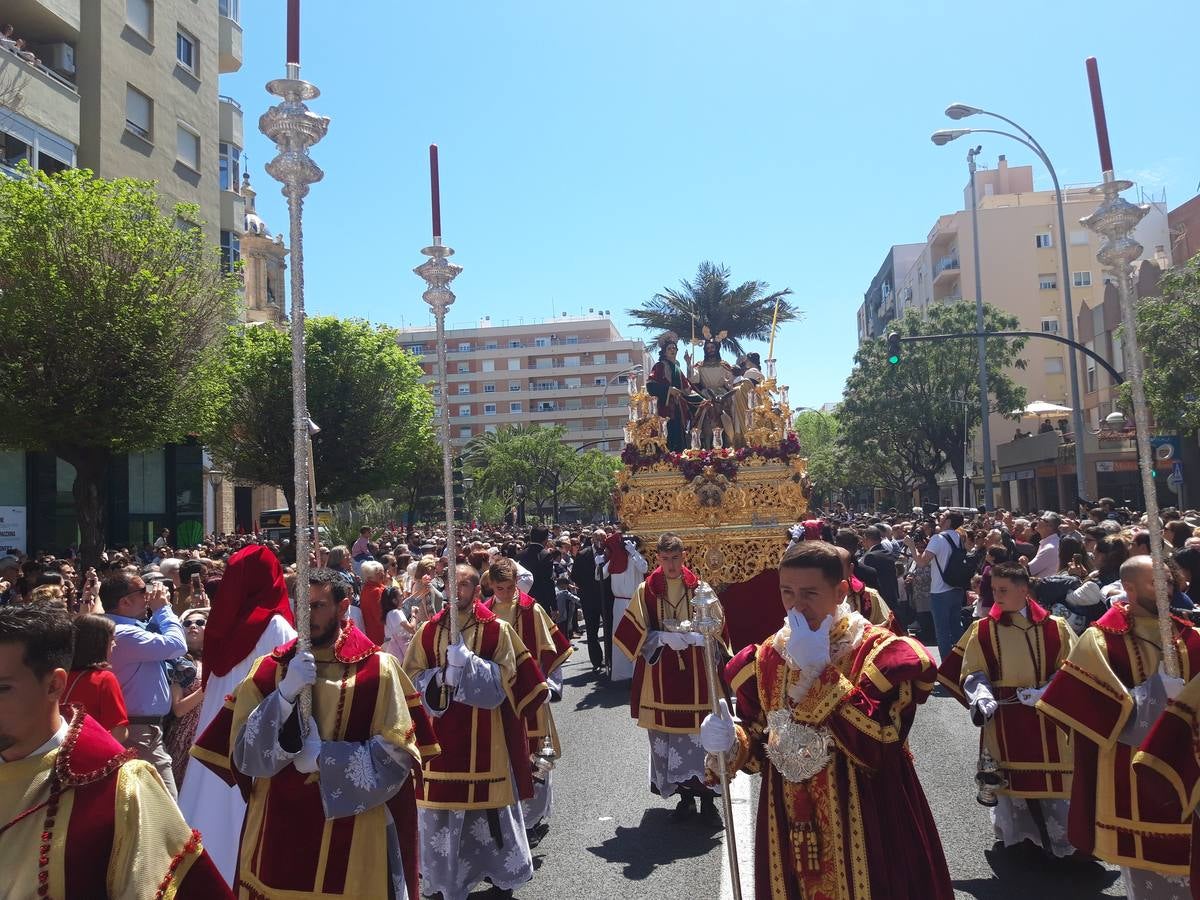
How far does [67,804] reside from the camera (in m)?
2.34

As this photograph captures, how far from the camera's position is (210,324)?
60.8ft

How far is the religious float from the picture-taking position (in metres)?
11.7

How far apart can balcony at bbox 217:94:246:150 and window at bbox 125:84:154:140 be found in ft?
16.2

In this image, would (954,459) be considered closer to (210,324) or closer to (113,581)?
(210,324)

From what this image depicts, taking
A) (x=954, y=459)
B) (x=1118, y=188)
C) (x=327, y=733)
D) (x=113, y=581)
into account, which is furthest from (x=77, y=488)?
(x=954, y=459)

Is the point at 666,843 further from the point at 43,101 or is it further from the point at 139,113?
the point at 139,113

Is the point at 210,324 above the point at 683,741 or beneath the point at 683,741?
above

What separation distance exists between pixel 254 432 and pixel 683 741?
23.1 meters

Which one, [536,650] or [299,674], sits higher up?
[299,674]

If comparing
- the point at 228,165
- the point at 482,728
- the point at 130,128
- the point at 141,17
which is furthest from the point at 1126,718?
the point at 228,165

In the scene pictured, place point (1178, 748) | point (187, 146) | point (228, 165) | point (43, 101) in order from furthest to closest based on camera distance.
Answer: point (228, 165), point (187, 146), point (43, 101), point (1178, 748)

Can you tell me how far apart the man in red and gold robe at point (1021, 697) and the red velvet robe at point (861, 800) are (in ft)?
7.96

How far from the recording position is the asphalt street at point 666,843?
543cm

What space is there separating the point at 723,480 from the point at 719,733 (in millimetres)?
8385
